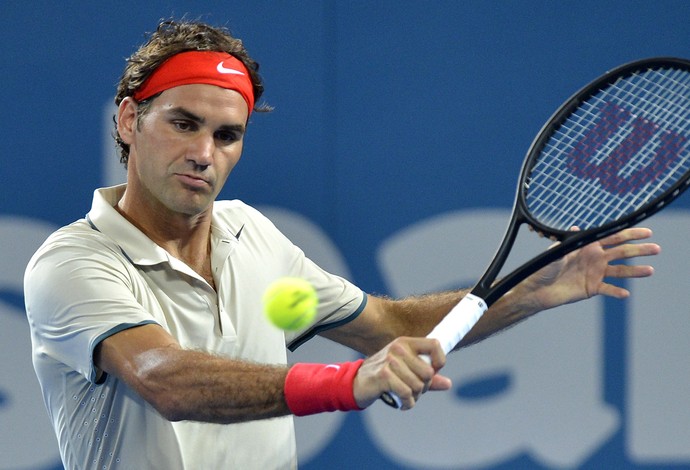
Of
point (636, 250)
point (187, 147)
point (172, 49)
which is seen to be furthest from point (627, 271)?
point (172, 49)

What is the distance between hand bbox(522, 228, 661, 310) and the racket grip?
0.43m

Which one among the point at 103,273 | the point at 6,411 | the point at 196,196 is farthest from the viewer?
the point at 6,411

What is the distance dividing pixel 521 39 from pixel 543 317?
35.8 inches

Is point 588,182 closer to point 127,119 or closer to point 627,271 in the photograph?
point 627,271

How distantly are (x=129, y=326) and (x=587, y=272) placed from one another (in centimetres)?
103

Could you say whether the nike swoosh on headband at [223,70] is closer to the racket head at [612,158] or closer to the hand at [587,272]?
the racket head at [612,158]

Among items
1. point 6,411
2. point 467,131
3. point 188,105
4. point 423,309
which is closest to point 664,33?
point 467,131

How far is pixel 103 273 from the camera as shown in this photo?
6.86ft

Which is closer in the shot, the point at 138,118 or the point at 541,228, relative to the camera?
the point at 541,228

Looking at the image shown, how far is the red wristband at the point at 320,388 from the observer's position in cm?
170

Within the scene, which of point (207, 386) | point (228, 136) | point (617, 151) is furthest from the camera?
point (617, 151)

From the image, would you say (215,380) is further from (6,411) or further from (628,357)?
(628,357)

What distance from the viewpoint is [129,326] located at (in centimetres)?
196

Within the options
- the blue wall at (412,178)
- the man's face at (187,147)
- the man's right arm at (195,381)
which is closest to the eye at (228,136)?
the man's face at (187,147)
